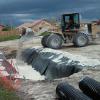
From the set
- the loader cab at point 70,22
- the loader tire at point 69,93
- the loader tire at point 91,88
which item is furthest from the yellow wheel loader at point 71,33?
the loader tire at point 69,93

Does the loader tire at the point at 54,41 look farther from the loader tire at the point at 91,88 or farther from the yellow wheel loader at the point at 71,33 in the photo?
the loader tire at the point at 91,88

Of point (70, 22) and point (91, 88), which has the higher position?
point (70, 22)

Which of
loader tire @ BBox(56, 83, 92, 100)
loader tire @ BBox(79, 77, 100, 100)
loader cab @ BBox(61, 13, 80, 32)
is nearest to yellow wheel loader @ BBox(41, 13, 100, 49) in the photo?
loader cab @ BBox(61, 13, 80, 32)

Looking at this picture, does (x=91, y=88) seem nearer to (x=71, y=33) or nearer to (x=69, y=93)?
(x=69, y=93)

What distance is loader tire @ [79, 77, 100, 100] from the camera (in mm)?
12211

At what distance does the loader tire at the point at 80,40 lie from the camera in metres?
30.1

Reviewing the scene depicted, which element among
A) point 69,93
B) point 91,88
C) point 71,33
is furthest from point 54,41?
point 69,93

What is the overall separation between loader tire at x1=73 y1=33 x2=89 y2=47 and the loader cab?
62 centimetres

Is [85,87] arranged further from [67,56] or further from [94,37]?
[94,37]

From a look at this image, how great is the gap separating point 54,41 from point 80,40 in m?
2.06

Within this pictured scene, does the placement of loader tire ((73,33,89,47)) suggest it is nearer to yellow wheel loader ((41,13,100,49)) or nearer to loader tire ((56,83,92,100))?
yellow wheel loader ((41,13,100,49))

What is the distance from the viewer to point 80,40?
30.4 m

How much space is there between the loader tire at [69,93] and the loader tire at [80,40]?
56.0 ft

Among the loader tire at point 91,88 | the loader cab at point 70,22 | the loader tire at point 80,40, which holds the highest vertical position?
the loader cab at point 70,22
